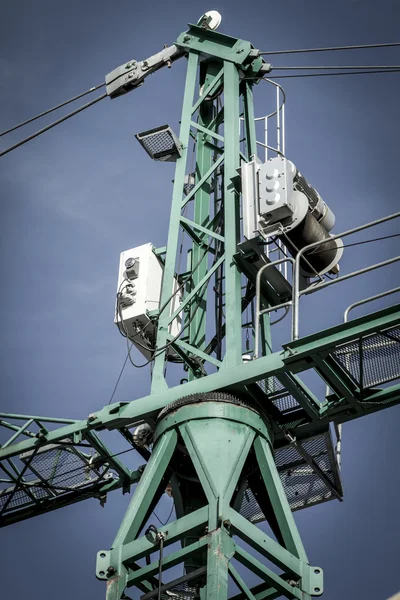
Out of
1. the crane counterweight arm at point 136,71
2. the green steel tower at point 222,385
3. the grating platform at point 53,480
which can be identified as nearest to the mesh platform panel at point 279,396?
the green steel tower at point 222,385

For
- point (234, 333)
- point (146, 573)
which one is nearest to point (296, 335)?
point (234, 333)

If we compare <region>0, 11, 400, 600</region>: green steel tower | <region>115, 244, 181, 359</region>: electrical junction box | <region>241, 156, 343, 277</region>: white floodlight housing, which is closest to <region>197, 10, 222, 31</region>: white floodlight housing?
<region>0, 11, 400, 600</region>: green steel tower

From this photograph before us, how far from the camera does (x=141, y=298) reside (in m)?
21.3

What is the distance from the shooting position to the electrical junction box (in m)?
21.1

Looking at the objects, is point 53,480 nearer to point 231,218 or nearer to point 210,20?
point 231,218

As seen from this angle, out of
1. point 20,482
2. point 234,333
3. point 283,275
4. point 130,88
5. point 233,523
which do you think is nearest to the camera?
point 233,523

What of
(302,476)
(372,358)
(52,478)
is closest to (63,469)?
(52,478)

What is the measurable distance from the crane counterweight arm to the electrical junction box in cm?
428

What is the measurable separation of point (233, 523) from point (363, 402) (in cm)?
318

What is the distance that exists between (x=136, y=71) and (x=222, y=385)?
8.84 m

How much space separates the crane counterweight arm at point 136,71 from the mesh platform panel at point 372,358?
28.6ft

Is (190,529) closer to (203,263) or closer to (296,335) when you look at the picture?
(296,335)

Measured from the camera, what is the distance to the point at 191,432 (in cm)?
1781

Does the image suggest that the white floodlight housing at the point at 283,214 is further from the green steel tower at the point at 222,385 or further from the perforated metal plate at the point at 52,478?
the perforated metal plate at the point at 52,478
